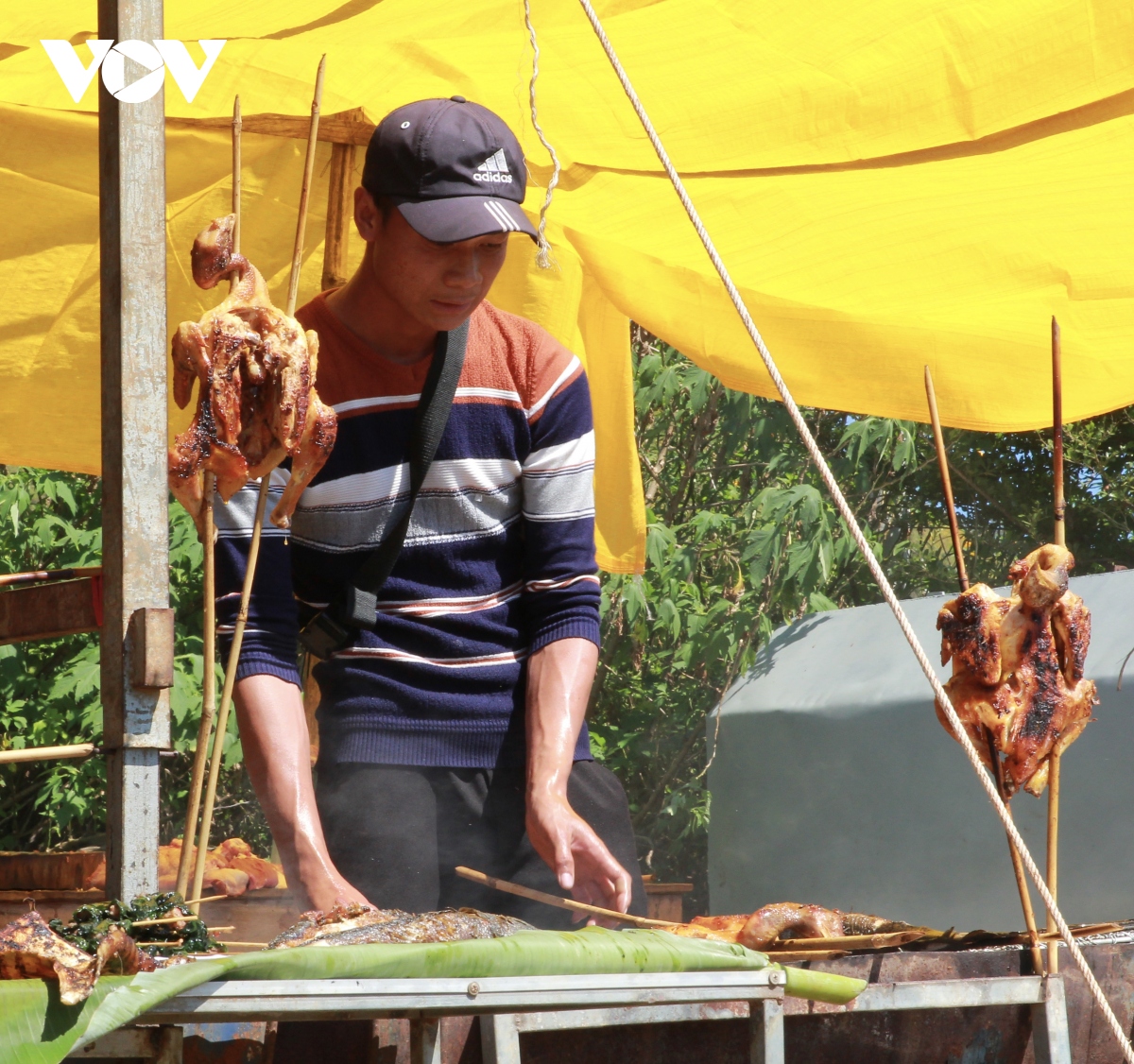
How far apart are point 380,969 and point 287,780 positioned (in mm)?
919

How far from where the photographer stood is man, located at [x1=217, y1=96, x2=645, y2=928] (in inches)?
100

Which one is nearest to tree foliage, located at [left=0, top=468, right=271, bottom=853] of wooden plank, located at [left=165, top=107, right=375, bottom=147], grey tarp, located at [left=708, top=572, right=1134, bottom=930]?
grey tarp, located at [left=708, top=572, right=1134, bottom=930]

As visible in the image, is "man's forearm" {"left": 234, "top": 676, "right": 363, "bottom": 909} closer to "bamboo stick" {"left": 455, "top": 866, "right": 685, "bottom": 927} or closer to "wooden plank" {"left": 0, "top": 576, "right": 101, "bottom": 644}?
"bamboo stick" {"left": 455, "top": 866, "right": 685, "bottom": 927}

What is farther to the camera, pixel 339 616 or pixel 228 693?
pixel 339 616

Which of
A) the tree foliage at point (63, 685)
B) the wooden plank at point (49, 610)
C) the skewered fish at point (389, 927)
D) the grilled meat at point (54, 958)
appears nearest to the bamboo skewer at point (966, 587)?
the skewered fish at point (389, 927)

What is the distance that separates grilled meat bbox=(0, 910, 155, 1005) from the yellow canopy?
75.3 inches

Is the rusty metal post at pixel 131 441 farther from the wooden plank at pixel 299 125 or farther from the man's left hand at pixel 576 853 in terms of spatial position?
the wooden plank at pixel 299 125

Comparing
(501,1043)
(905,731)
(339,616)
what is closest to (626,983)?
(501,1043)

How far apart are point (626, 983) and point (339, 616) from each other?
3.85ft

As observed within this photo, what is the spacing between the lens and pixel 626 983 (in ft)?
5.51

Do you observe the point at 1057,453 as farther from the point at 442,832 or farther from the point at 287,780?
the point at 287,780

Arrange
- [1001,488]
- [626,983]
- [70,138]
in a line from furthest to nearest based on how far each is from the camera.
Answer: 1. [1001,488]
2. [70,138]
3. [626,983]

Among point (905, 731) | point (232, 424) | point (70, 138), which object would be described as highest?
point (70, 138)

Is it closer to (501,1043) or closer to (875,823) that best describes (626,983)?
(501,1043)
